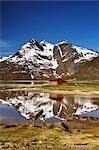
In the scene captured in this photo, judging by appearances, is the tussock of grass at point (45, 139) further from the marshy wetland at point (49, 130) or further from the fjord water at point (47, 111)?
the fjord water at point (47, 111)

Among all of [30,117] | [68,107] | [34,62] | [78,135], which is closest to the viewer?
[78,135]

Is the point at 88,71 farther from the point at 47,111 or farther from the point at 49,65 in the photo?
the point at 47,111

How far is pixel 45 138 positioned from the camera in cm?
502

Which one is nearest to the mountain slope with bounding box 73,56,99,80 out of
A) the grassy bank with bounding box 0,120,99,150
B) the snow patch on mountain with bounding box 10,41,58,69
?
the snow patch on mountain with bounding box 10,41,58,69

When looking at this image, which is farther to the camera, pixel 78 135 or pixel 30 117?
pixel 30 117

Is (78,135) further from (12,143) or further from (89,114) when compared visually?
(89,114)

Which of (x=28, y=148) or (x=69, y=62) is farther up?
(x=69, y=62)

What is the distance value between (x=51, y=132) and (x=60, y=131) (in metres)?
0.16

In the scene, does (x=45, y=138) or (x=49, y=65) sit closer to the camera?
(x=45, y=138)

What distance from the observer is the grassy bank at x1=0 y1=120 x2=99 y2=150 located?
4.54 meters

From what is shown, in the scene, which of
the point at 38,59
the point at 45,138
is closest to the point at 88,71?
the point at 38,59

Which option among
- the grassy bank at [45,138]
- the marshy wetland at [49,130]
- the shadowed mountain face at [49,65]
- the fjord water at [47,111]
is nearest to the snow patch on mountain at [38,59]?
the shadowed mountain face at [49,65]

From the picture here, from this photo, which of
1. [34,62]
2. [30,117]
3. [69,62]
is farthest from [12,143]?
[34,62]

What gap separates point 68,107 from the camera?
973cm
